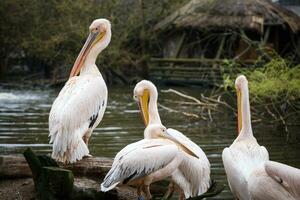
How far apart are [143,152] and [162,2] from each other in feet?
78.7

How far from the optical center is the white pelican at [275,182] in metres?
5.62

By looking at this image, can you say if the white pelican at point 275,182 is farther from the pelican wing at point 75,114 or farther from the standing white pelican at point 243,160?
the pelican wing at point 75,114

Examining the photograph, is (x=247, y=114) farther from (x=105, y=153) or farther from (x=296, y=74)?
(x=296, y=74)

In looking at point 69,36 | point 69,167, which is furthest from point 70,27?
point 69,167

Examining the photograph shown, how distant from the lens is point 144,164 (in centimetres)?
614

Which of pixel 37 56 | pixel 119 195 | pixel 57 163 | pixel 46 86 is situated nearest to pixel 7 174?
pixel 57 163

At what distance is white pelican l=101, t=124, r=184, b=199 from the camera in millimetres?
6047

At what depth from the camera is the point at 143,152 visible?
6.18 m

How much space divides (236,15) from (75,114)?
18.6 metres

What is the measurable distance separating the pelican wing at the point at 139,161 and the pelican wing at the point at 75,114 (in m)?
0.92

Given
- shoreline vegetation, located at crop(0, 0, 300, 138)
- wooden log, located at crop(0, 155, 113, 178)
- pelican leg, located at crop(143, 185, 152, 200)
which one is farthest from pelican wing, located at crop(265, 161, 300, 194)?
shoreline vegetation, located at crop(0, 0, 300, 138)

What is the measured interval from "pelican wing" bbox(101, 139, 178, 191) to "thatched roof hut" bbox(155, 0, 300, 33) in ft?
60.4

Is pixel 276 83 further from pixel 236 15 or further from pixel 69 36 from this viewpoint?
pixel 69 36

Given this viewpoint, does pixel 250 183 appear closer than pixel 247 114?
Yes
